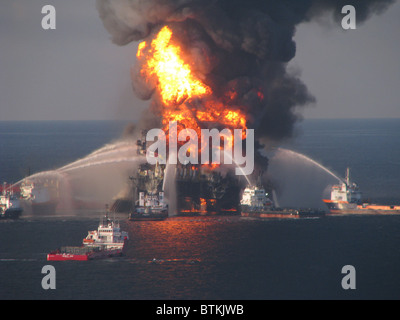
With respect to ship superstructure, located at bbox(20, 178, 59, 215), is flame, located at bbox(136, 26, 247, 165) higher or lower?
higher

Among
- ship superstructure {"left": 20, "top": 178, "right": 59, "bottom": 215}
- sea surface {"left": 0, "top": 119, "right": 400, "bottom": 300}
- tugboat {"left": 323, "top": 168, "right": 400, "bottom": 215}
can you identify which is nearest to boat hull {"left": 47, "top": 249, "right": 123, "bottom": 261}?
sea surface {"left": 0, "top": 119, "right": 400, "bottom": 300}

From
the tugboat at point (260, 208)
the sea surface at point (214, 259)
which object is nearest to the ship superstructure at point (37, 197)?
the sea surface at point (214, 259)

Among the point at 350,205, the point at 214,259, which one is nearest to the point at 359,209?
the point at 350,205

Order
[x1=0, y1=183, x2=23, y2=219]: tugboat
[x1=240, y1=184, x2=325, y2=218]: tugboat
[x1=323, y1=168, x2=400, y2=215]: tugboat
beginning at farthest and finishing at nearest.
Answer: [x1=323, y1=168, x2=400, y2=215]: tugboat < [x1=240, y1=184, x2=325, y2=218]: tugboat < [x1=0, y1=183, x2=23, y2=219]: tugboat

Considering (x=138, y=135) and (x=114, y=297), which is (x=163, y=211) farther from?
(x=114, y=297)
